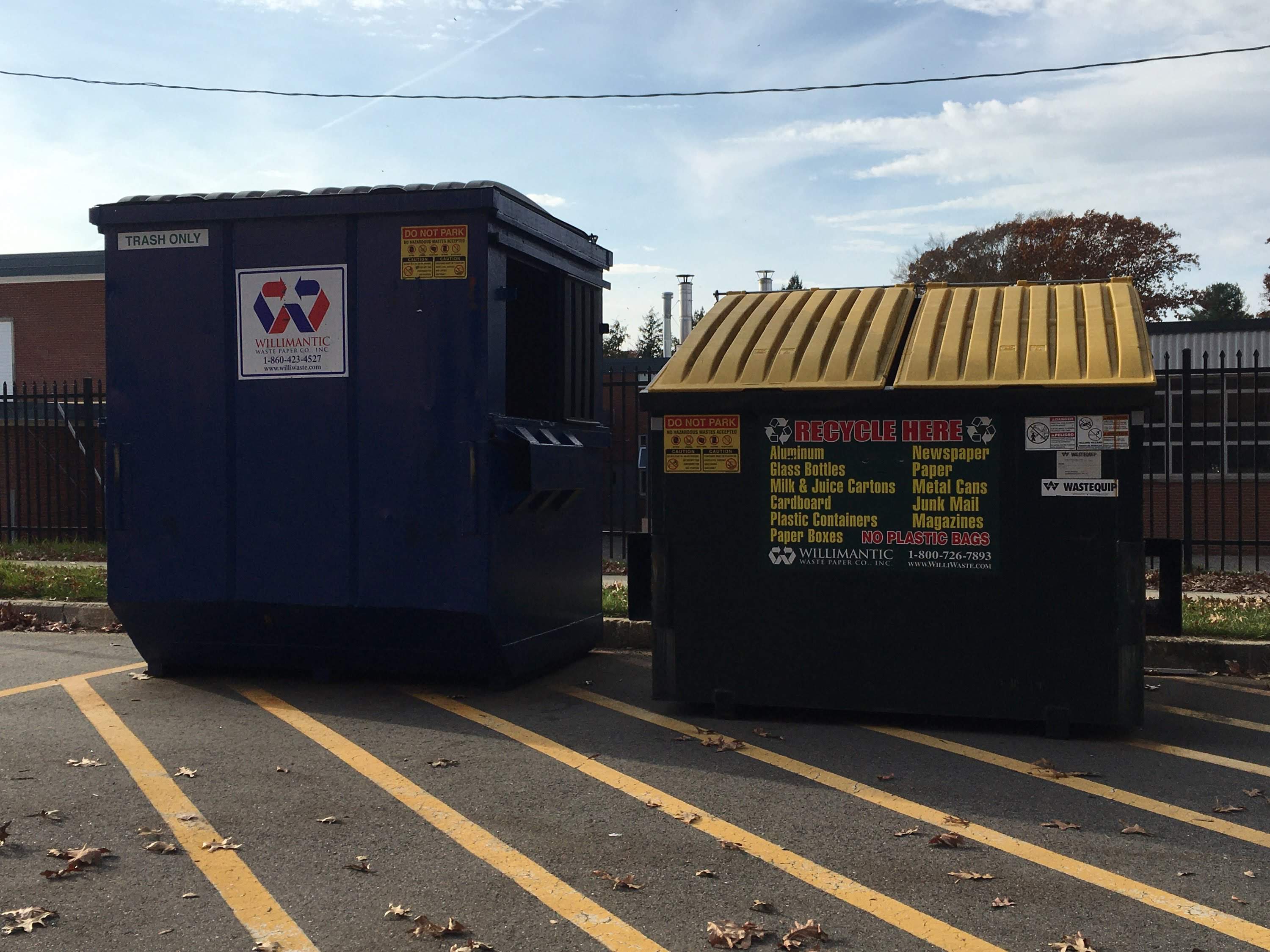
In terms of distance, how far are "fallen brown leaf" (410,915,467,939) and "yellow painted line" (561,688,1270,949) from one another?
1.79 m

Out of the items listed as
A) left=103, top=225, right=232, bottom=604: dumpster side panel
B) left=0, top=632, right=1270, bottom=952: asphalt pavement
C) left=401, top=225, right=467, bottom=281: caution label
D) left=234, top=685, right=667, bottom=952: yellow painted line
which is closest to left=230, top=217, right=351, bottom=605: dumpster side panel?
left=103, top=225, right=232, bottom=604: dumpster side panel

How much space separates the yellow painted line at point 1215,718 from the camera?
5.68 metres

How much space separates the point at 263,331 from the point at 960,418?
3.71 meters

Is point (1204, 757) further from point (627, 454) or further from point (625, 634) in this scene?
point (627, 454)

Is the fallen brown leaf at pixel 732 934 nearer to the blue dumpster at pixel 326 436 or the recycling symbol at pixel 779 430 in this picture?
the recycling symbol at pixel 779 430

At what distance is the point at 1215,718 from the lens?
5883 millimetres

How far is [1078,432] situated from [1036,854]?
209cm

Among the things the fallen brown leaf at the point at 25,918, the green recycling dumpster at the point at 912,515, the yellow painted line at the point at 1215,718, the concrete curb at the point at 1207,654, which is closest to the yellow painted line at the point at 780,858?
the green recycling dumpster at the point at 912,515

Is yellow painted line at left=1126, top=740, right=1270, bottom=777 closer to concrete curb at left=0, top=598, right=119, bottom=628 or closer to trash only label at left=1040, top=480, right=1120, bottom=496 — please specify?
trash only label at left=1040, top=480, right=1120, bottom=496

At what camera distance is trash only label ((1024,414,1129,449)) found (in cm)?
521

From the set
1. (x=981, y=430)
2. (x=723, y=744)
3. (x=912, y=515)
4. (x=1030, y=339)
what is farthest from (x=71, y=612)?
(x=1030, y=339)

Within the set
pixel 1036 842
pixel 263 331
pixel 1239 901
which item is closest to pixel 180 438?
pixel 263 331

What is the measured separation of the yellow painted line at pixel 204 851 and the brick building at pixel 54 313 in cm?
3026

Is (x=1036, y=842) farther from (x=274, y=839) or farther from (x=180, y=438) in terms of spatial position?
(x=180, y=438)
